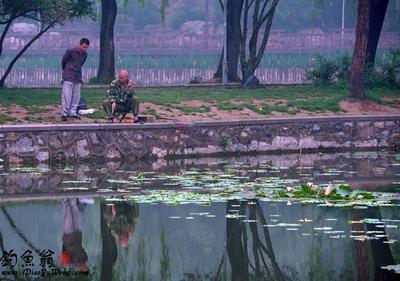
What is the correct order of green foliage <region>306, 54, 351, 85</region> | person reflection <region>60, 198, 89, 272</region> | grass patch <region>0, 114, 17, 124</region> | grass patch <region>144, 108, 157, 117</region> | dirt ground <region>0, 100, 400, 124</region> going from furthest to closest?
green foliage <region>306, 54, 351, 85</region>
grass patch <region>144, 108, 157, 117</region>
dirt ground <region>0, 100, 400, 124</region>
grass patch <region>0, 114, 17, 124</region>
person reflection <region>60, 198, 89, 272</region>

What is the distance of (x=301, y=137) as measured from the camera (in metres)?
26.7

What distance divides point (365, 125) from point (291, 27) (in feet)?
161

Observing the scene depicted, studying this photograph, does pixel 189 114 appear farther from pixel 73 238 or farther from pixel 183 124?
pixel 73 238

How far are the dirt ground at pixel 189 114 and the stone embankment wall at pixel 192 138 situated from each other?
835 mm

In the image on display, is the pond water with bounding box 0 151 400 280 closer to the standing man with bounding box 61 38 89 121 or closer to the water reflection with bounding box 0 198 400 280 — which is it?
the water reflection with bounding box 0 198 400 280

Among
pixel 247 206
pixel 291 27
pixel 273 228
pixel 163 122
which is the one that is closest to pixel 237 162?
pixel 163 122

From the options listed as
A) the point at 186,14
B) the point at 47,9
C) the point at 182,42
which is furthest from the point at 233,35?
the point at 186,14

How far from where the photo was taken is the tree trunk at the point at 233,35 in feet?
124

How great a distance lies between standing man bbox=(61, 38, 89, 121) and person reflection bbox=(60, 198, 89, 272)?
782cm

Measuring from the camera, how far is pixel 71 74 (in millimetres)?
24906

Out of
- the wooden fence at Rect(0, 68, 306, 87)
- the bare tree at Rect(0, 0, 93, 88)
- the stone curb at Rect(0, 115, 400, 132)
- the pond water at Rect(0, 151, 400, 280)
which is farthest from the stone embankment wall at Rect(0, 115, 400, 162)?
the wooden fence at Rect(0, 68, 306, 87)

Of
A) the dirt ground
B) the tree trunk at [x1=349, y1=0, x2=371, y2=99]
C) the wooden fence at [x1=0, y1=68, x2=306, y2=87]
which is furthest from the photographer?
the wooden fence at [x1=0, y1=68, x2=306, y2=87]

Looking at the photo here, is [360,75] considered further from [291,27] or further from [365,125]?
[291,27]

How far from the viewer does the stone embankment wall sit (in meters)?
23.5
